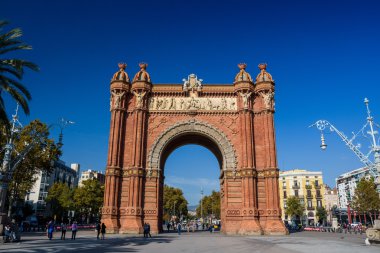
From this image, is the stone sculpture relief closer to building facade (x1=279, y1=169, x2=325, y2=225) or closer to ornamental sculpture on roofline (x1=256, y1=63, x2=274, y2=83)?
ornamental sculpture on roofline (x1=256, y1=63, x2=274, y2=83)

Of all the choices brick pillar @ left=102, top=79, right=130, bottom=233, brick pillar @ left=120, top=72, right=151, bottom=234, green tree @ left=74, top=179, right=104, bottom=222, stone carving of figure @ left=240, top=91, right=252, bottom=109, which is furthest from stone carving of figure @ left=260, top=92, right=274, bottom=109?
green tree @ left=74, top=179, right=104, bottom=222

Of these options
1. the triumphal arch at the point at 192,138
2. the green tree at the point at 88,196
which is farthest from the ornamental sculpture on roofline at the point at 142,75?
the green tree at the point at 88,196

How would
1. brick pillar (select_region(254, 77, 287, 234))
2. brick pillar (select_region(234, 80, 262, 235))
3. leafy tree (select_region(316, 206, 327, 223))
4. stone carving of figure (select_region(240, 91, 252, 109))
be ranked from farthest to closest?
leafy tree (select_region(316, 206, 327, 223))
stone carving of figure (select_region(240, 91, 252, 109))
brick pillar (select_region(254, 77, 287, 234))
brick pillar (select_region(234, 80, 262, 235))

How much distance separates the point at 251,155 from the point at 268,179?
2846 millimetres

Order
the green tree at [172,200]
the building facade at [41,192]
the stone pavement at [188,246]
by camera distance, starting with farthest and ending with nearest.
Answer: the green tree at [172,200] → the building facade at [41,192] → the stone pavement at [188,246]

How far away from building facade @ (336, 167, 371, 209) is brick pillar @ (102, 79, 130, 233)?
71.0 meters

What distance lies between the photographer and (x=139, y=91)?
109 feet

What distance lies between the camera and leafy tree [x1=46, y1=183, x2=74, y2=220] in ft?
203

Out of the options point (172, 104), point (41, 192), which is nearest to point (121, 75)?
point (172, 104)

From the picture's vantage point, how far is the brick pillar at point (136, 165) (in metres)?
29.3

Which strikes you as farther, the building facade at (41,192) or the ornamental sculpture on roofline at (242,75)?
the building facade at (41,192)

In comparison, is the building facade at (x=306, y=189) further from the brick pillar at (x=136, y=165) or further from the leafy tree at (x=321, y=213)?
the brick pillar at (x=136, y=165)

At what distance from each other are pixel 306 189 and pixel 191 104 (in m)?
62.0

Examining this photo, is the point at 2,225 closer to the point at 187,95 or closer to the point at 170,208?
the point at 187,95
